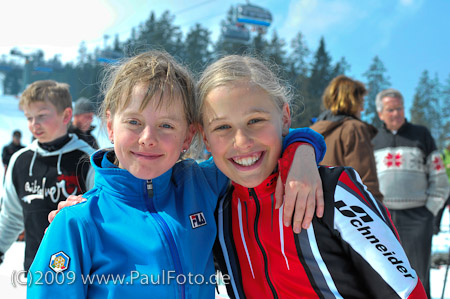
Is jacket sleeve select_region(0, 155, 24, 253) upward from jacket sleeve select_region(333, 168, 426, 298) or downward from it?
downward

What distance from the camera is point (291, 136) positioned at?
175cm

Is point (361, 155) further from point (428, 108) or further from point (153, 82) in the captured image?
point (428, 108)

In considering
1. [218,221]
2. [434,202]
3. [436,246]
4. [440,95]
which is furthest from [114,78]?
[440,95]

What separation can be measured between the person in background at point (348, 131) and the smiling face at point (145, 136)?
2.27m

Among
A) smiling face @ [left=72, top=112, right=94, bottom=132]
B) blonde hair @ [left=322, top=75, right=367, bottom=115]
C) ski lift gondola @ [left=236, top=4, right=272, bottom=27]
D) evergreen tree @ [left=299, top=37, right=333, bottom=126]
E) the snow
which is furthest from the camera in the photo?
evergreen tree @ [left=299, top=37, right=333, bottom=126]

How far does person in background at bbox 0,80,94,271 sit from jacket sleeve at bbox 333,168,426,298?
1.97 metres

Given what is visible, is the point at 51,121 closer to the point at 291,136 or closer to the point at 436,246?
the point at 291,136

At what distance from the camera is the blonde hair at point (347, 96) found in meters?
3.69

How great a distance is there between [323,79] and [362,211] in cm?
5157

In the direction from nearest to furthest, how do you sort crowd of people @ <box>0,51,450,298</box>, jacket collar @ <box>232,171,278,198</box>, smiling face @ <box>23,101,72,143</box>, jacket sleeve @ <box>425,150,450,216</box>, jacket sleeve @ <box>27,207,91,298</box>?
1. jacket sleeve @ <box>27,207,91,298</box>
2. crowd of people @ <box>0,51,450,298</box>
3. jacket collar @ <box>232,171,278,198</box>
4. smiling face @ <box>23,101,72,143</box>
5. jacket sleeve @ <box>425,150,450,216</box>

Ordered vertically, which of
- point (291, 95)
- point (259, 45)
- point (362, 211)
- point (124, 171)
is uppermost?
point (259, 45)

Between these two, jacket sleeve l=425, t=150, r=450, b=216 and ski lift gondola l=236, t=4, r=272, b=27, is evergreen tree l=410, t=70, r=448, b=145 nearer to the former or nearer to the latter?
ski lift gondola l=236, t=4, r=272, b=27

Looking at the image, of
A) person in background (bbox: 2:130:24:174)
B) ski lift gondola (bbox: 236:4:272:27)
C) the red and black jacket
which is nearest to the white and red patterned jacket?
the red and black jacket

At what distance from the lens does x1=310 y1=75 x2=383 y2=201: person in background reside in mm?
3391
